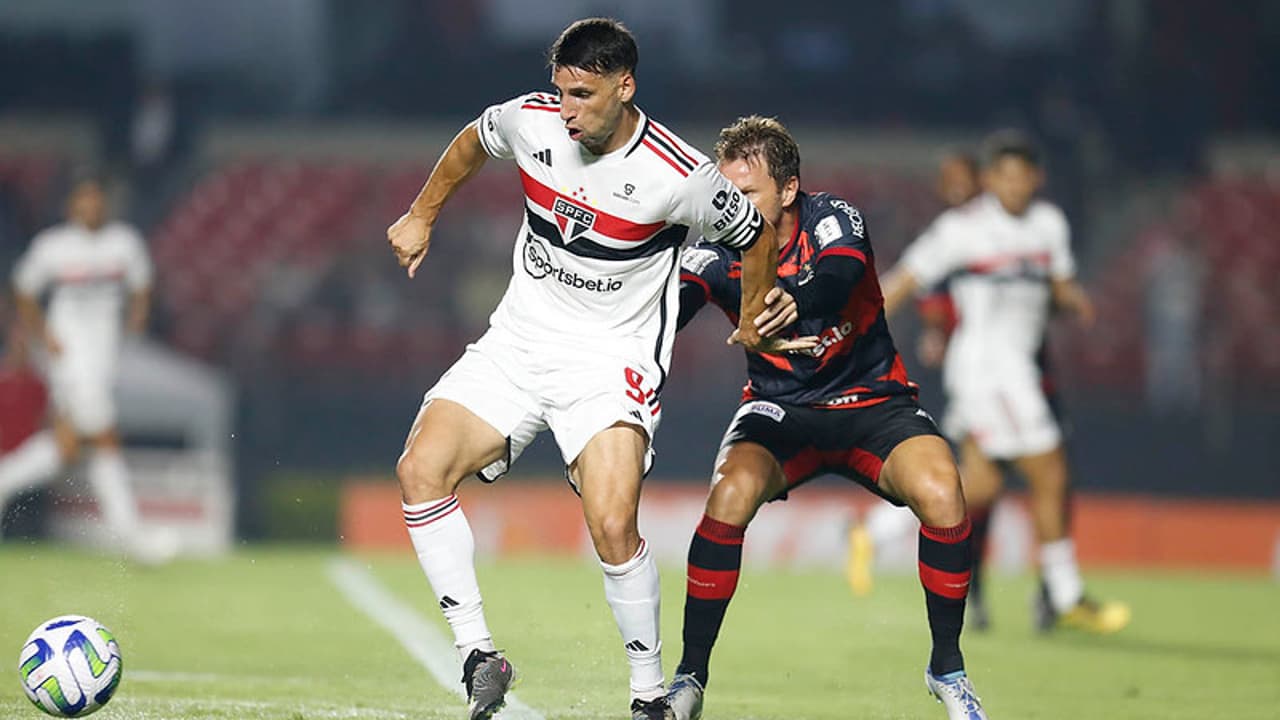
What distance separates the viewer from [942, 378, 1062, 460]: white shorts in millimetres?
9320

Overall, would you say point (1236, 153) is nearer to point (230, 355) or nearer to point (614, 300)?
point (230, 355)

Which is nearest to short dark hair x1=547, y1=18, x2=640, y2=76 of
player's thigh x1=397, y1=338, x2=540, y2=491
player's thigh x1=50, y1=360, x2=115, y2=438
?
player's thigh x1=397, y1=338, x2=540, y2=491

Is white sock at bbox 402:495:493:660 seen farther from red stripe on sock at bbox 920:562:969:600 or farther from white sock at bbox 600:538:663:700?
red stripe on sock at bbox 920:562:969:600

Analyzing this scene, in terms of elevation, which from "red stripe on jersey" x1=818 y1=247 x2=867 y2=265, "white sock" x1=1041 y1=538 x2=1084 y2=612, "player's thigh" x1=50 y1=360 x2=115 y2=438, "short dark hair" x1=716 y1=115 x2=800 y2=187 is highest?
"short dark hair" x1=716 y1=115 x2=800 y2=187

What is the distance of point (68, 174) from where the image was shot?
19078 millimetres

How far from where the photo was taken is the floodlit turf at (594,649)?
5922mm

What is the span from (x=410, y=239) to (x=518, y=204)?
1393 cm

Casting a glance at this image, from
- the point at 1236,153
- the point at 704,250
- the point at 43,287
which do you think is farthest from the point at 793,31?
the point at 704,250

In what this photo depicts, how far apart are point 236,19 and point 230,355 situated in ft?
23.9

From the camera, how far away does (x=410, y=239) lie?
545 centimetres

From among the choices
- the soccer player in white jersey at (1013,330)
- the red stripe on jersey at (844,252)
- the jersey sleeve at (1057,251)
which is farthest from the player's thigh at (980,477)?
the red stripe on jersey at (844,252)

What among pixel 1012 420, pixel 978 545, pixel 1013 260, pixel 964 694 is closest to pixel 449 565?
pixel 964 694

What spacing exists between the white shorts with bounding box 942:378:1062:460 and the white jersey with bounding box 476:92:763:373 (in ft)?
14.1

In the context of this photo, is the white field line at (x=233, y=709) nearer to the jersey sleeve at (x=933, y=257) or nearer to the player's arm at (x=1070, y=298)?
the jersey sleeve at (x=933, y=257)
